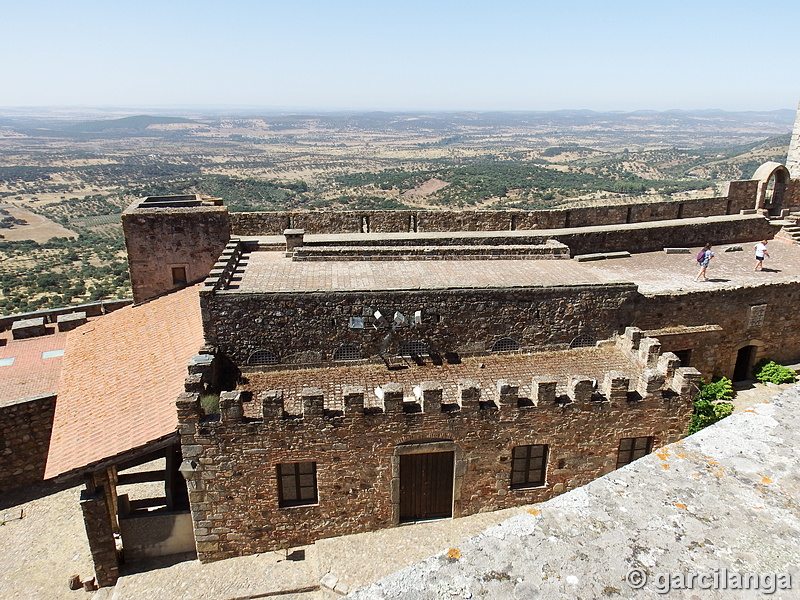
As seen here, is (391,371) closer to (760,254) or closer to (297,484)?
(297,484)

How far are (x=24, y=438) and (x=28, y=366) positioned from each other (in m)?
2.80

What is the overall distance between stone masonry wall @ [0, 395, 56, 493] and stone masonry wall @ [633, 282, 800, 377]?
15278 mm

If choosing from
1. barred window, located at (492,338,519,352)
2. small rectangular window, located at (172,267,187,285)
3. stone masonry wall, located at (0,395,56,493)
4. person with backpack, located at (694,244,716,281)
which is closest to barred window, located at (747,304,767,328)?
person with backpack, located at (694,244,716,281)

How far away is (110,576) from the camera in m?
11.2

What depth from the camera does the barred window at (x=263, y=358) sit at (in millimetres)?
12930

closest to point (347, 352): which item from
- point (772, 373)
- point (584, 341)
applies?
point (584, 341)

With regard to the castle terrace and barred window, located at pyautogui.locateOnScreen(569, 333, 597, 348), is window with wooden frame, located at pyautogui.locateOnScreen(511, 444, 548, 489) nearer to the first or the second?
barred window, located at pyautogui.locateOnScreen(569, 333, 597, 348)

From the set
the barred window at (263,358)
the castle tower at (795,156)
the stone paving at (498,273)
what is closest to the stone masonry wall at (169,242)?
the stone paving at (498,273)

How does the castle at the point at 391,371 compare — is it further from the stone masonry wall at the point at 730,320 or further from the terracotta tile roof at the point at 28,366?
the terracotta tile roof at the point at 28,366

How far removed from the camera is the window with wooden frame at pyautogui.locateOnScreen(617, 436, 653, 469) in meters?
12.2

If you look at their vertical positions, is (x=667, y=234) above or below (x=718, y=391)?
above

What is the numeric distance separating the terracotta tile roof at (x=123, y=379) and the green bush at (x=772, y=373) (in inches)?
625

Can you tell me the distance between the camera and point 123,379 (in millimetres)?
13344

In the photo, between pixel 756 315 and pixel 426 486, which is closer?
pixel 426 486
